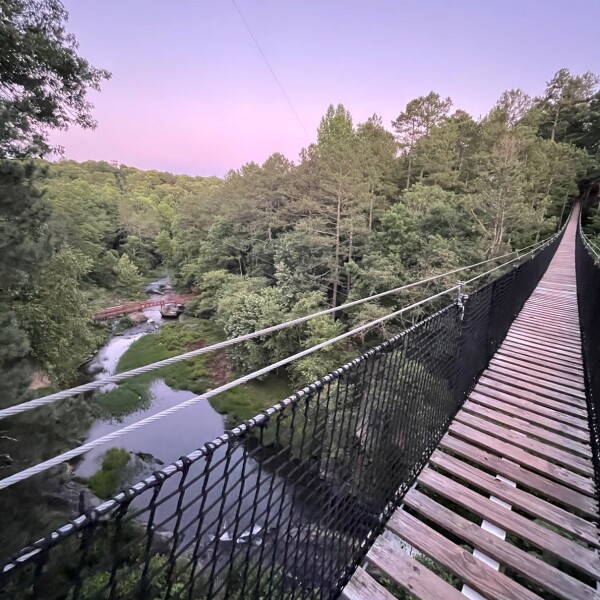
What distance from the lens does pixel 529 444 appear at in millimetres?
2072

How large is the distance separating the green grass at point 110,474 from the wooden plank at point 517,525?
7.68 metres

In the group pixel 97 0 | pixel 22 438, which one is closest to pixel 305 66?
pixel 97 0

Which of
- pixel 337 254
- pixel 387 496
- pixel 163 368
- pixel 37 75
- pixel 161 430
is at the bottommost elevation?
pixel 163 368

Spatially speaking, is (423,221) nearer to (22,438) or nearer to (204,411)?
(204,411)

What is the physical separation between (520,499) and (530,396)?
47.1 inches

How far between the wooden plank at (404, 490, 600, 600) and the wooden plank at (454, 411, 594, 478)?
763 mm

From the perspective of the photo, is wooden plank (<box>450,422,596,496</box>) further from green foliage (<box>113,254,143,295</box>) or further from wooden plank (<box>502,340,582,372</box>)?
green foliage (<box>113,254,143,295</box>)

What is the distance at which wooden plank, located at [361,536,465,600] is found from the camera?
1286 millimetres

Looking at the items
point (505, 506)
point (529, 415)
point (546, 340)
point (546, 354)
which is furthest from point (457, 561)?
point (546, 340)

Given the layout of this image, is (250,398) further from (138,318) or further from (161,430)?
(138,318)

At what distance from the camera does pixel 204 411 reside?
1032 centimetres

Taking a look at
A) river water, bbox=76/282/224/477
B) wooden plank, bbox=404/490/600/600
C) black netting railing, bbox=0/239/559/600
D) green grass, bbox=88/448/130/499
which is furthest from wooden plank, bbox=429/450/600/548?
green grass, bbox=88/448/130/499

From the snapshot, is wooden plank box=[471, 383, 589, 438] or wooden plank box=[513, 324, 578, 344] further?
wooden plank box=[513, 324, 578, 344]

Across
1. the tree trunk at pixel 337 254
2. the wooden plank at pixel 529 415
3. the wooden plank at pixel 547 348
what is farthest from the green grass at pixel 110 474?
the tree trunk at pixel 337 254
